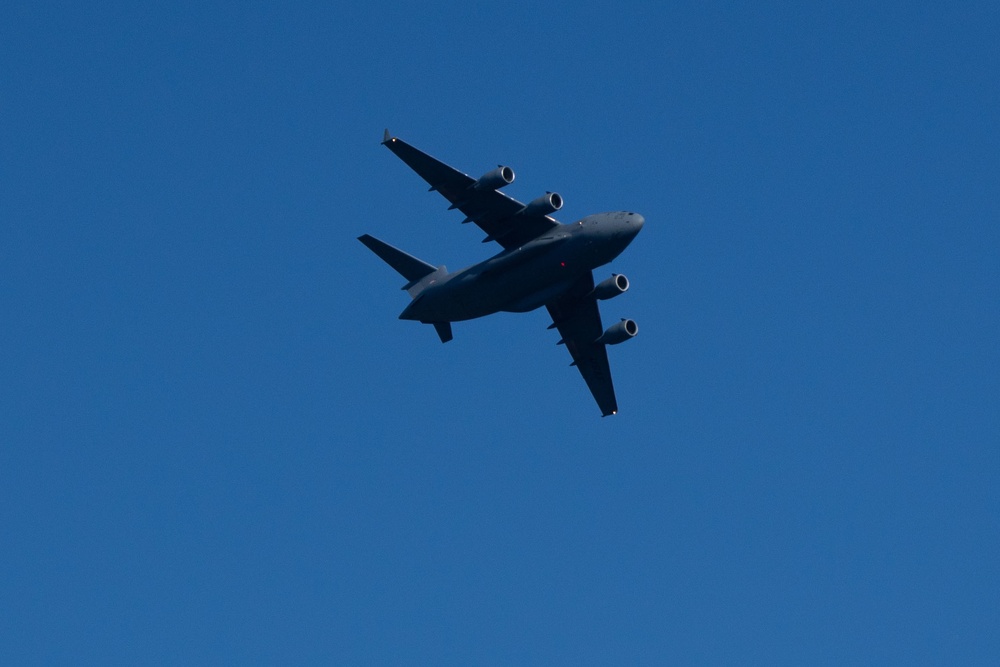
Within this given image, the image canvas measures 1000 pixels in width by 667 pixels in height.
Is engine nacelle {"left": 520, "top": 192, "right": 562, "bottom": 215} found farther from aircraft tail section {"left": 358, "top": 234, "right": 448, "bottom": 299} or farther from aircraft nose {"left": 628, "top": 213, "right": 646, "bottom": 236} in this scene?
aircraft tail section {"left": 358, "top": 234, "right": 448, "bottom": 299}

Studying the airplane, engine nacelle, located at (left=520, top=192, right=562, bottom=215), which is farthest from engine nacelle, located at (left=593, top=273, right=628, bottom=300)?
engine nacelle, located at (left=520, top=192, right=562, bottom=215)

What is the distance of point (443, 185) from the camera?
196 ft

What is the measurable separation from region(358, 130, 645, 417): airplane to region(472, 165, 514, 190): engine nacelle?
1.5 inches

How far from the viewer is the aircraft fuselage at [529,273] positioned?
196ft

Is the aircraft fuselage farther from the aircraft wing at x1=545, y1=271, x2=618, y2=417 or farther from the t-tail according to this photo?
the aircraft wing at x1=545, y1=271, x2=618, y2=417

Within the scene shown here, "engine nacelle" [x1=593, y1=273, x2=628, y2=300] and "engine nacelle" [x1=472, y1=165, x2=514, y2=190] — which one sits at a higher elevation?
"engine nacelle" [x1=472, y1=165, x2=514, y2=190]

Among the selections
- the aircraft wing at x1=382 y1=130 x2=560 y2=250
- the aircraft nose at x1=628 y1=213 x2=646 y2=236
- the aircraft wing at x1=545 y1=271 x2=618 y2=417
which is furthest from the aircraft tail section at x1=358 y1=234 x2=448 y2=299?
the aircraft nose at x1=628 y1=213 x2=646 y2=236

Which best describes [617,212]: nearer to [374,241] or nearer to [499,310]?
[499,310]

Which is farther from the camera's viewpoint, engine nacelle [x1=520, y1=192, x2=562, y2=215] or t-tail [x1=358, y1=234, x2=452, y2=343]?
t-tail [x1=358, y1=234, x2=452, y2=343]

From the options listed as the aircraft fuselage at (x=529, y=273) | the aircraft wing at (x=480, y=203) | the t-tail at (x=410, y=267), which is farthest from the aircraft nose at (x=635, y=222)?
the t-tail at (x=410, y=267)

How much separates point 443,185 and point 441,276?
5.07m

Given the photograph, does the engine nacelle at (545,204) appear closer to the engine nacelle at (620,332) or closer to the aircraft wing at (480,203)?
the aircraft wing at (480,203)

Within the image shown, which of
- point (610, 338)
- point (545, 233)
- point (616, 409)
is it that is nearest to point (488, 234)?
point (545, 233)

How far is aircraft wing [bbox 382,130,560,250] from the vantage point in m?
59.1
